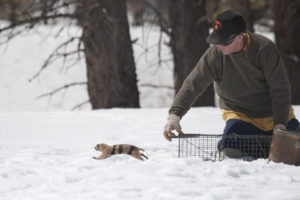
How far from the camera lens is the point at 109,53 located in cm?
693

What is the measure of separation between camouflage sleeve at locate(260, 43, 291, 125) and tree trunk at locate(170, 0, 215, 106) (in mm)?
5080

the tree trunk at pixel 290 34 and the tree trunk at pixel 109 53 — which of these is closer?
the tree trunk at pixel 109 53

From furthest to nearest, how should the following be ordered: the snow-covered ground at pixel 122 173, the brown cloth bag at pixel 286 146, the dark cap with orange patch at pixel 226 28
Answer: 1. the dark cap with orange patch at pixel 226 28
2. the brown cloth bag at pixel 286 146
3. the snow-covered ground at pixel 122 173

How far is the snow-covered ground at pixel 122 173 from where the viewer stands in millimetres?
2758

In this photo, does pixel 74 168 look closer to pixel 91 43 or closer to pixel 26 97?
pixel 91 43

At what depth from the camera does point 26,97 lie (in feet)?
45.5

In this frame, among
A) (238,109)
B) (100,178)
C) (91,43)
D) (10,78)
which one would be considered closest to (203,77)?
(238,109)

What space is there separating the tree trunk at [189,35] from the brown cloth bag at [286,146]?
5.40 metres

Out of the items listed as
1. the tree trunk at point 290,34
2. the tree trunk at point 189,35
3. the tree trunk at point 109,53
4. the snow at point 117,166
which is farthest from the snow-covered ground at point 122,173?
the tree trunk at point 290,34

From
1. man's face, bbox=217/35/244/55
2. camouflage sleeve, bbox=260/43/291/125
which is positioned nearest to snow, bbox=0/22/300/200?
camouflage sleeve, bbox=260/43/291/125

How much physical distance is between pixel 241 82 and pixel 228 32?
19.8 inches

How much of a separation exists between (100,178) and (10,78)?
12309 millimetres

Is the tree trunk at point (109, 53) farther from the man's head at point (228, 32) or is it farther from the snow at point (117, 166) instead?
the man's head at point (228, 32)

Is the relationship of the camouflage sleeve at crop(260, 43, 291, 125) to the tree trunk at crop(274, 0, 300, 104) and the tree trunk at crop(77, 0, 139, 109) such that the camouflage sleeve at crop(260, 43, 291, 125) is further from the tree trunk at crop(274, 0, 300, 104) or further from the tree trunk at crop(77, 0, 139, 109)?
the tree trunk at crop(274, 0, 300, 104)
